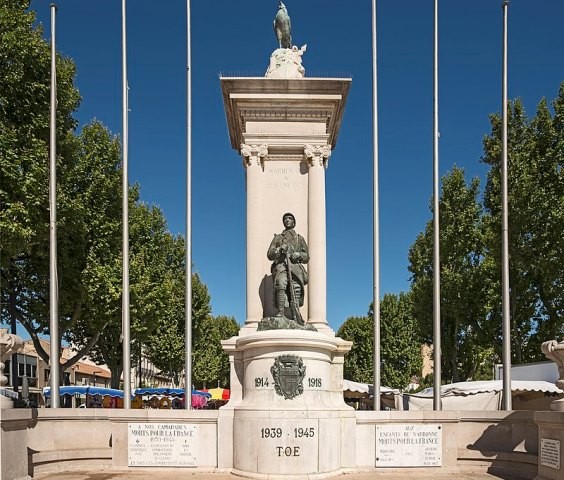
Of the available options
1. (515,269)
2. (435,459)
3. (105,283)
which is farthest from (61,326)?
(515,269)

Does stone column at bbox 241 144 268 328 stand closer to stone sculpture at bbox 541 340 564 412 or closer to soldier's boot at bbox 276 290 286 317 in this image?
soldier's boot at bbox 276 290 286 317

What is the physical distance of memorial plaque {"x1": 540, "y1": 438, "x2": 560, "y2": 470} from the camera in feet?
38.6

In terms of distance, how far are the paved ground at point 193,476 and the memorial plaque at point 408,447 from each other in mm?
267

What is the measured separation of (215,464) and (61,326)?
17869 mm

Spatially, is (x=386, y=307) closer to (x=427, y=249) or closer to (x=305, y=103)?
(x=427, y=249)

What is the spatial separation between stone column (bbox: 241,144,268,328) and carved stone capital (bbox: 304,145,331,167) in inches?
49.5

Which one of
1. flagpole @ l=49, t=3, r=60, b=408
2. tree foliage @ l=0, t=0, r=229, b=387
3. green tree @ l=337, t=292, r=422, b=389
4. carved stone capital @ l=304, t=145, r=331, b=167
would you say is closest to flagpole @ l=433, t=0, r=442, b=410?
carved stone capital @ l=304, t=145, r=331, b=167

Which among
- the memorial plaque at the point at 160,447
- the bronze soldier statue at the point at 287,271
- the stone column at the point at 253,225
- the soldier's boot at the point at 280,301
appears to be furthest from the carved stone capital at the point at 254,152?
the memorial plaque at the point at 160,447

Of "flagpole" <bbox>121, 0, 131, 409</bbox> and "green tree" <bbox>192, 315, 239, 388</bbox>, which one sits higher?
"flagpole" <bbox>121, 0, 131, 409</bbox>

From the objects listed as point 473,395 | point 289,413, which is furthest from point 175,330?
point 289,413

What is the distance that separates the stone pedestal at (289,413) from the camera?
13.3 m

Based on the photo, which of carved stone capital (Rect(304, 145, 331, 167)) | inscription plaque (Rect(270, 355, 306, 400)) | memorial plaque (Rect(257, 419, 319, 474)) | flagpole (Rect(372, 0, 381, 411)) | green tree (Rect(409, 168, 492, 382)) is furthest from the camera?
green tree (Rect(409, 168, 492, 382))

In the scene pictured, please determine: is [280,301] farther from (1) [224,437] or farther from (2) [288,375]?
(1) [224,437]

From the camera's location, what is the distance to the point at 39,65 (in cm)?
2338
